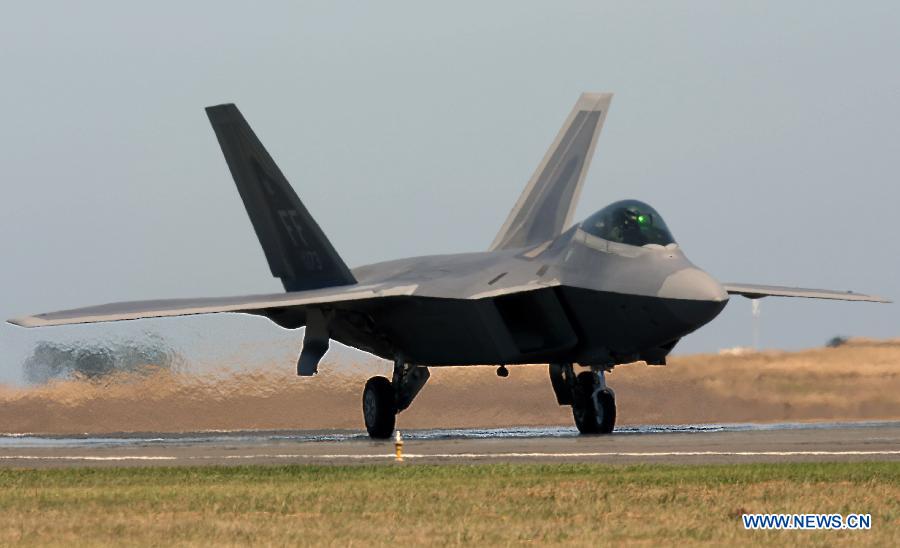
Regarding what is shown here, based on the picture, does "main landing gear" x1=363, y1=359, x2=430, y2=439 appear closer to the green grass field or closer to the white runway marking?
the white runway marking

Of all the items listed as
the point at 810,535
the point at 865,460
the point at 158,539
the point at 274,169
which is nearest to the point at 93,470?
the point at 158,539

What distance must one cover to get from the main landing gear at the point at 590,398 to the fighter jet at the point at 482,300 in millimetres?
22

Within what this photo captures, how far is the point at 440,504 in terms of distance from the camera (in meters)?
13.8

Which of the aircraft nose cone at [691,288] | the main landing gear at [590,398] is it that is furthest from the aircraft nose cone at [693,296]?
the main landing gear at [590,398]

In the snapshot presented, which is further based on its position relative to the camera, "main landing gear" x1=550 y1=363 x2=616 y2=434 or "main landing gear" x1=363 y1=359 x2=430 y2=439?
"main landing gear" x1=363 y1=359 x2=430 y2=439

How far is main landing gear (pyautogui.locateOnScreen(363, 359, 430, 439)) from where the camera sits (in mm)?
27391

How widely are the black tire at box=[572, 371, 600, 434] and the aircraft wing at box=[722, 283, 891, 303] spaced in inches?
111

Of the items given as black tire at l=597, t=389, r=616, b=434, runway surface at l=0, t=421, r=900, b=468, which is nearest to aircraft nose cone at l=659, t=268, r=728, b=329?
runway surface at l=0, t=421, r=900, b=468

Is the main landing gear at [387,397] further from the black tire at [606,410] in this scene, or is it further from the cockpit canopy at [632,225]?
the cockpit canopy at [632,225]

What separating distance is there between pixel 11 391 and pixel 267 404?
4.63 m

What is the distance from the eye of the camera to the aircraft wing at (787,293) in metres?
27.5

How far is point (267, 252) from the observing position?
3052cm

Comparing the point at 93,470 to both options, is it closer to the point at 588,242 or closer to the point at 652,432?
the point at 588,242

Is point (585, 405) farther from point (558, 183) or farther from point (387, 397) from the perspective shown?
point (558, 183)
